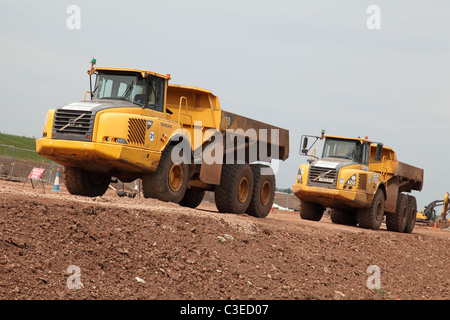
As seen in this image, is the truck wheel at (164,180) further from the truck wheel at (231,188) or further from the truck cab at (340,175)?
the truck cab at (340,175)

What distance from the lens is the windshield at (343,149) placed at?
816 inches

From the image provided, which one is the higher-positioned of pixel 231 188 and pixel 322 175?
pixel 322 175

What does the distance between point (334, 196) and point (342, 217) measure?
401cm

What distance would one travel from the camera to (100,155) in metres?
12.6

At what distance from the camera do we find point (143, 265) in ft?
28.5

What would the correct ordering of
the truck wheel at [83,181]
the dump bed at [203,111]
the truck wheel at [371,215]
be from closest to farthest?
the truck wheel at [83,181] → the dump bed at [203,111] → the truck wheel at [371,215]

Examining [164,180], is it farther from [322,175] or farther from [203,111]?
[322,175]

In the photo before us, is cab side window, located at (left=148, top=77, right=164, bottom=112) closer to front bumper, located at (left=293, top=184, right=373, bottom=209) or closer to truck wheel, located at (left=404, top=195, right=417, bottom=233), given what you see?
front bumper, located at (left=293, top=184, right=373, bottom=209)

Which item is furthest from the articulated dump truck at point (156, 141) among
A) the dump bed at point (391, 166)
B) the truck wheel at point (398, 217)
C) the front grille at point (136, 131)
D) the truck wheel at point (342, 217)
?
the truck wheel at point (398, 217)

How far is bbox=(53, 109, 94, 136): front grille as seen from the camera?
1260 cm

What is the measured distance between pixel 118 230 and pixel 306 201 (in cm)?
1276

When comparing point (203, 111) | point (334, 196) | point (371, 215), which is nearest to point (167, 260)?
point (203, 111)

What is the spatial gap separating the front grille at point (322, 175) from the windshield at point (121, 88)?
7.99 m
